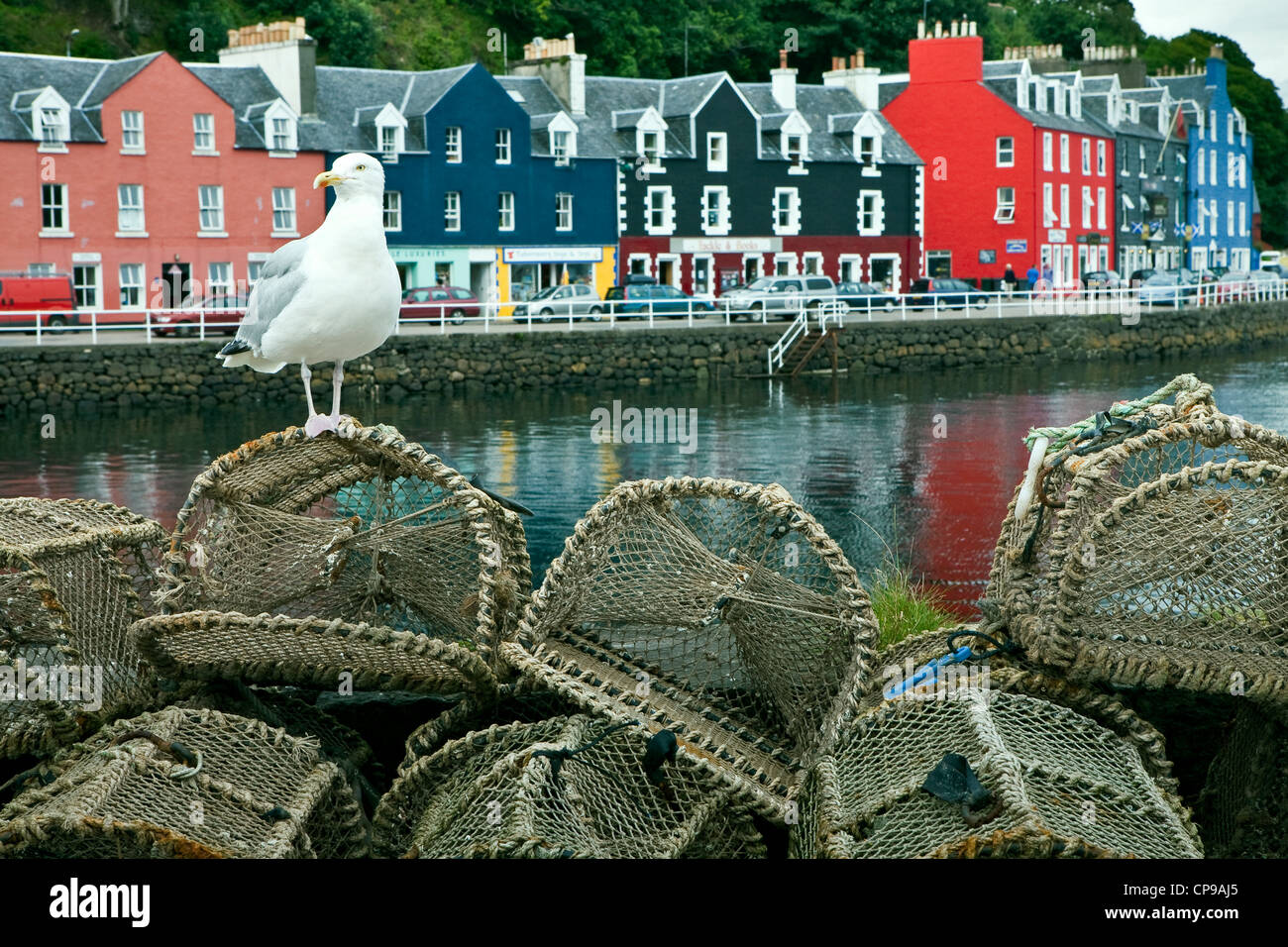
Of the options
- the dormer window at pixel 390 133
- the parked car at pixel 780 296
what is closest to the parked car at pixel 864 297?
the parked car at pixel 780 296

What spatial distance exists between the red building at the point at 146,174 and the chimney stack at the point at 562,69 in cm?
926

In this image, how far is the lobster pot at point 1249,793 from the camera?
16.0 ft

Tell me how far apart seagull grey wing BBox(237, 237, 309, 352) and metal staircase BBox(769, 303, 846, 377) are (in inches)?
1255

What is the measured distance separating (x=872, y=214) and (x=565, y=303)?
53.8ft

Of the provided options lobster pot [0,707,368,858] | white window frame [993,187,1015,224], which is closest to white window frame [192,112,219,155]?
white window frame [993,187,1015,224]

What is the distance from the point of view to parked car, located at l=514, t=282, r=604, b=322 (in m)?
39.2

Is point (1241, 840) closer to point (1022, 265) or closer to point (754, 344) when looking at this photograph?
point (754, 344)

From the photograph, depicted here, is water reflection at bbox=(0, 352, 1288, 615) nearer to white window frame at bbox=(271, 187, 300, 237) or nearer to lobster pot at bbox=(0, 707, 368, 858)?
lobster pot at bbox=(0, 707, 368, 858)

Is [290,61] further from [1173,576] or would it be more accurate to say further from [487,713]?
[1173,576]

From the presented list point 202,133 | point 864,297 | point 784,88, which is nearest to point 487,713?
point 202,133

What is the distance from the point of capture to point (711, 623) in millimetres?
5273

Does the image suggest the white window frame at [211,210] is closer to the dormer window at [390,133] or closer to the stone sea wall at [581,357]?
the dormer window at [390,133]
